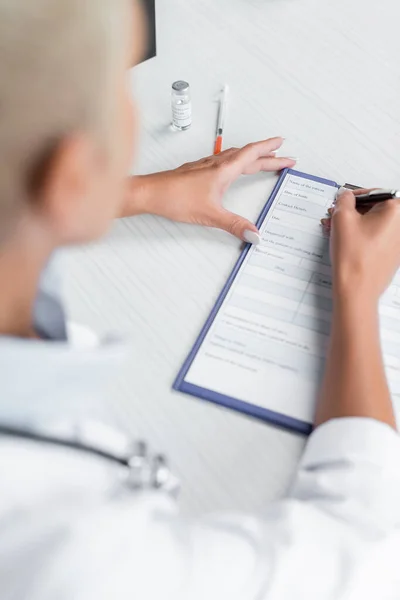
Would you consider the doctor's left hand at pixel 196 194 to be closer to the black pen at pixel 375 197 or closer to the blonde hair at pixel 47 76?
the black pen at pixel 375 197

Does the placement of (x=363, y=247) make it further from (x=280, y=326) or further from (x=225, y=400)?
(x=225, y=400)

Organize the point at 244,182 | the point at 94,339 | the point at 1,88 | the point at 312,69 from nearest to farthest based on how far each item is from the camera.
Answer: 1. the point at 1,88
2. the point at 94,339
3. the point at 244,182
4. the point at 312,69

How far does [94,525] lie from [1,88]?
31 centimetres

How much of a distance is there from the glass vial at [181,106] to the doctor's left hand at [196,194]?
0.11 metres

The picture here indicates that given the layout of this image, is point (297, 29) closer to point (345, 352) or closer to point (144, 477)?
point (345, 352)

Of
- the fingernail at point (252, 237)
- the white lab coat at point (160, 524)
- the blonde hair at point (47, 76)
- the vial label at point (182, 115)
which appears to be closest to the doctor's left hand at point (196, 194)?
the fingernail at point (252, 237)

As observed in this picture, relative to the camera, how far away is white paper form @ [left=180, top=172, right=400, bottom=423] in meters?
0.67

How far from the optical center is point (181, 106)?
917mm

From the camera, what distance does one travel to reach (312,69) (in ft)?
3.41

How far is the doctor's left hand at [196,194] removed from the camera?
81 centimetres

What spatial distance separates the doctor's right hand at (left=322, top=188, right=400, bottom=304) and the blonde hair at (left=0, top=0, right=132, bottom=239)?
1.39 feet

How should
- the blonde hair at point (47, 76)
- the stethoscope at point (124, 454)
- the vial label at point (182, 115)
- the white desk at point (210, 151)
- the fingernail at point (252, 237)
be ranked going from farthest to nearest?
the vial label at point (182, 115) < the fingernail at point (252, 237) < the white desk at point (210, 151) < the stethoscope at point (124, 454) < the blonde hair at point (47, 76)

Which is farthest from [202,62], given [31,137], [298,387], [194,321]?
[31,137]

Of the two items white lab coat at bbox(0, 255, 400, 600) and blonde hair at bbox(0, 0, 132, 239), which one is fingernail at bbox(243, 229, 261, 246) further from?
blonde hair at bbox(0, 0, 132, 239)
